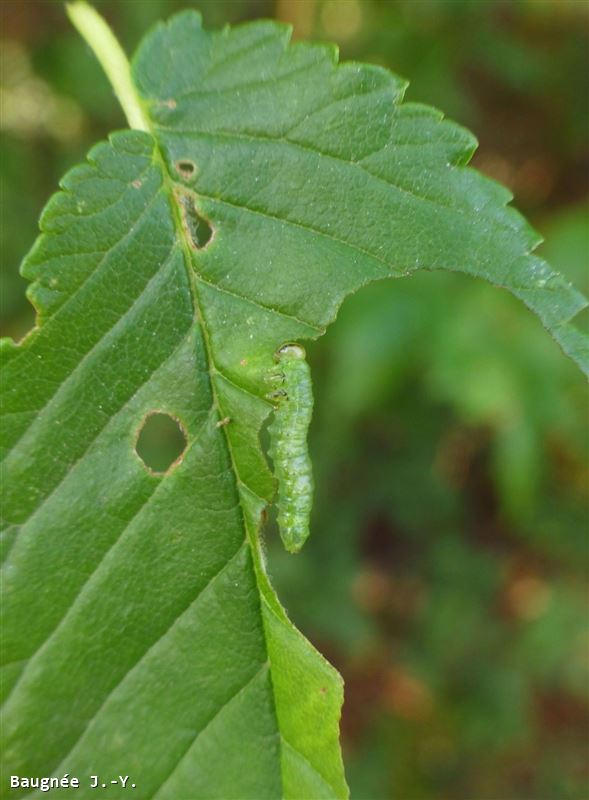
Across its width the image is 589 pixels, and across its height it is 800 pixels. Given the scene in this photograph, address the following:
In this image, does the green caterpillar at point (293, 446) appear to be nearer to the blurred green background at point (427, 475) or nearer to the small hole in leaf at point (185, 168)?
the small hole in leaf at point (185, 168)

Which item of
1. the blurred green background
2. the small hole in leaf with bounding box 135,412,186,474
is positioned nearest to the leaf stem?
the small hole in leaf with bounding box 135,412,186,474

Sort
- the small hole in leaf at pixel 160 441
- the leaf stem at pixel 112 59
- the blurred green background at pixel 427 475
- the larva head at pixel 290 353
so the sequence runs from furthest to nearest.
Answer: the blurred green background at pixel 427 475 → the small hole in leaf at pixel 160 441 → the leaf stem at pixel 112 59 → the larva head at pixel 290 353

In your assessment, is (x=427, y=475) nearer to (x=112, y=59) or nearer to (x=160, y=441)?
(x=160, y=441)

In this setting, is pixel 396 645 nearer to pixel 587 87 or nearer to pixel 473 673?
pixel 473 673

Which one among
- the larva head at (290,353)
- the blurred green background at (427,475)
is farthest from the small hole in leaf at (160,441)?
the larva head at (290,353)

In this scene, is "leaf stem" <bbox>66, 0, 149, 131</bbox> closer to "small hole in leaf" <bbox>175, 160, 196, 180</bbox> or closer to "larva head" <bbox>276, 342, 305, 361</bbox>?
"small hole in leaf" <bbox>175, 160, 196, 180</bbox>

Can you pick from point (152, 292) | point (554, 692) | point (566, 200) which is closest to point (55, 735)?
point (152, 292)

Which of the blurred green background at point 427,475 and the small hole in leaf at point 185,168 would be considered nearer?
the small hole in leaf at point 185,168

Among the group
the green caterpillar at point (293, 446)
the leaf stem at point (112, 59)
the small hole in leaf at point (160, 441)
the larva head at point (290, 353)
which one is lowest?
the green caterpillar at point (293, 446)
